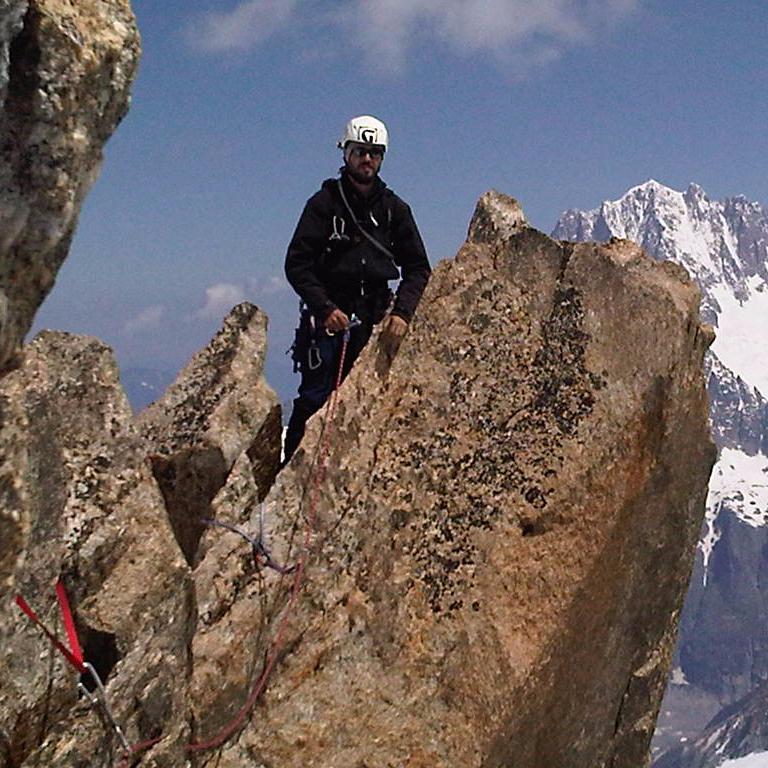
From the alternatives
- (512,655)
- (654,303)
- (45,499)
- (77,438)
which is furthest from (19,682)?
(654,303)

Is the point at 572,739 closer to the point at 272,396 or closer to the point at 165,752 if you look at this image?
the point at 165,752

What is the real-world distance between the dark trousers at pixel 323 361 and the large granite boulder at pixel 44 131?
30.8 ft

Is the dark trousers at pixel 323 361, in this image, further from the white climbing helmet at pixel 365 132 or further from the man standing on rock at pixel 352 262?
the white climbing helmet at pixel 365 132

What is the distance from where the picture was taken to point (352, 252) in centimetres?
1548

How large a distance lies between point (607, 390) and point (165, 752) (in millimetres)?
7714

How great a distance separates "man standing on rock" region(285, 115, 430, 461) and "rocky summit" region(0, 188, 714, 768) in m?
1.02

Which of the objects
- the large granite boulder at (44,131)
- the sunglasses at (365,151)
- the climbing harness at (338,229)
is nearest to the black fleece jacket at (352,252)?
the climbing harness at (338,229)

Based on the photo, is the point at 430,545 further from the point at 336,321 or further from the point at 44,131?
the point at 44,131

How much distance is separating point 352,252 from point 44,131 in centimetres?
966

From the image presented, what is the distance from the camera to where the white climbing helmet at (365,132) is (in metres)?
14.7

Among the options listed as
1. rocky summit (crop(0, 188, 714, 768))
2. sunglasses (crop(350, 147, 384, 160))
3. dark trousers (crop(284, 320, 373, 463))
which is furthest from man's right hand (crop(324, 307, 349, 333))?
sunglasses (crop(350, 147, 384, 160))

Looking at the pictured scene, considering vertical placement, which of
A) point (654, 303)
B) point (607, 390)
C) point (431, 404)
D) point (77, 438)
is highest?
point (654, 303)

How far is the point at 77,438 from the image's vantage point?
463 inches

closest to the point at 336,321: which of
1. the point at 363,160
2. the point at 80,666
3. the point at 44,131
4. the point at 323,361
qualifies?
the point at 323,361
